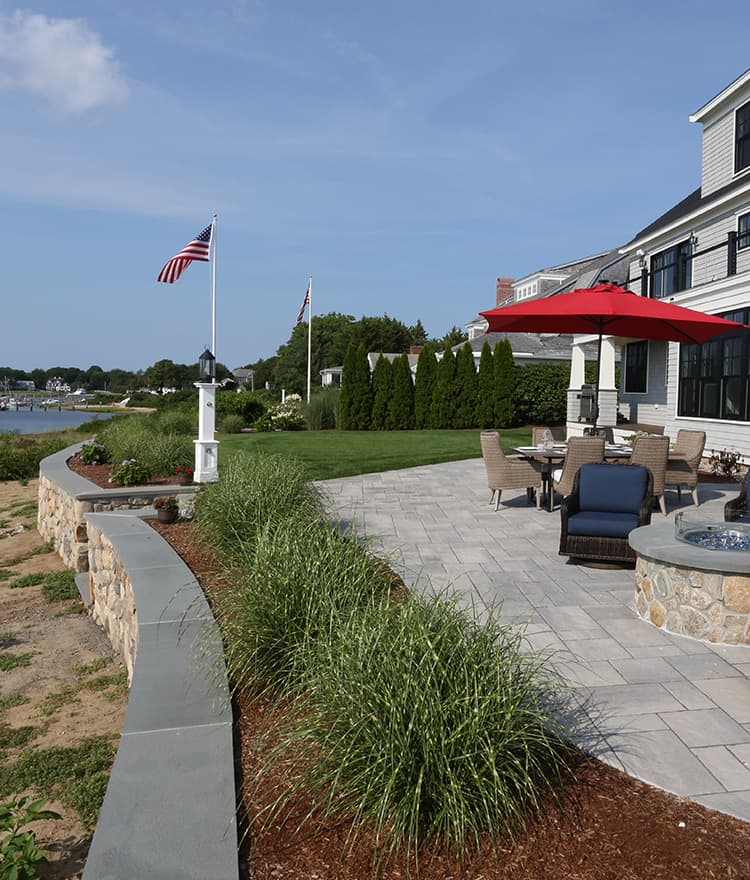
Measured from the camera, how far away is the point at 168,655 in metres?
3.53

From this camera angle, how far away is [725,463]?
1223 centimetres

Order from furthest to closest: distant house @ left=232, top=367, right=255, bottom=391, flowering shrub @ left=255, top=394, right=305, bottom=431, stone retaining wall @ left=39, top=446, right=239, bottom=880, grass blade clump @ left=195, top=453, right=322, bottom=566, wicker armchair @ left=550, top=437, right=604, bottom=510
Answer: distant house @ left=232, top=367, right=255, bottom=391 → flowering shrub @ left=255, top=394, right=305, bottom=431 → wicker armchair @ left=550, top=437, right=604, bottom=510 → grass blade clump @ left=195, top=453, right=322, bottom=566 → stone retaining wall @ left=39, top=446, right=239, bottom=880

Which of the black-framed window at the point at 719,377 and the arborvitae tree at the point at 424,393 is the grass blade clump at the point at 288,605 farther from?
the arborvitae tree at the point at 424,393

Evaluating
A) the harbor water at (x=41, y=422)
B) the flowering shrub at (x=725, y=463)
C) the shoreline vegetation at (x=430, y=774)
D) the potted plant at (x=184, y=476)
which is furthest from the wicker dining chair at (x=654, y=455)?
the harbor water at (x=41, y=422)

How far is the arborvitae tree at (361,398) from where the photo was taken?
25.2m

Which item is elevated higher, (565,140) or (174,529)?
(565,140)

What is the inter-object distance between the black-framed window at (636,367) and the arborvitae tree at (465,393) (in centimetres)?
609

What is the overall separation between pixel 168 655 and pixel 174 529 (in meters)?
4.03

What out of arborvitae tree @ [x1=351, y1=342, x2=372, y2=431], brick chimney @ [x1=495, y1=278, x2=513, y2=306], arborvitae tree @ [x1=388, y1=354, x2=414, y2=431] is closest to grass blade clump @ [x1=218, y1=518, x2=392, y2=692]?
arborvitae tree @ [x1=351, y1=342, x2=372, y2=431]

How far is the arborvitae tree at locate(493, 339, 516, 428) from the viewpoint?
25672 mm

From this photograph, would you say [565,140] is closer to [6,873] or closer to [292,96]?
[292,96]

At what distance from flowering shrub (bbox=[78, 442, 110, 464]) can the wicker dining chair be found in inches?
348

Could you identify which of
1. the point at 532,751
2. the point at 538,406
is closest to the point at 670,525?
the point at 532,751

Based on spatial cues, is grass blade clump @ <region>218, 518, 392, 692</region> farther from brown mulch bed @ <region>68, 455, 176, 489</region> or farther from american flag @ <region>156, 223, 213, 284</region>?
american flag @ <region>156, 223, 213, 284</region>
